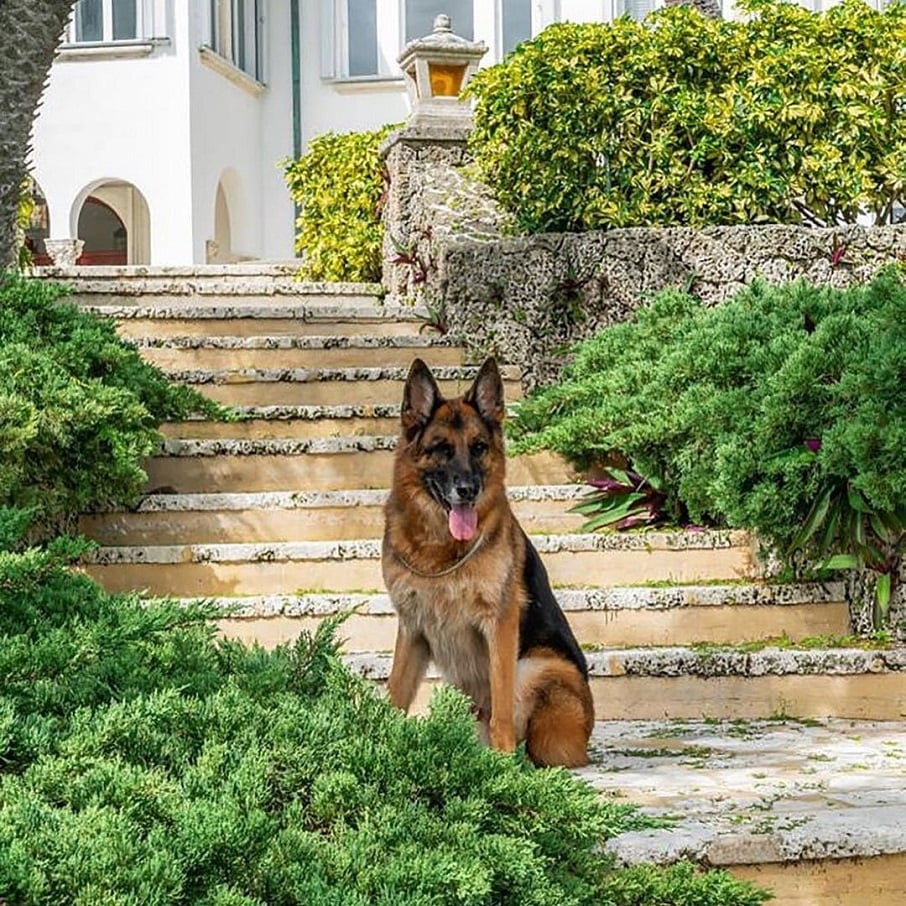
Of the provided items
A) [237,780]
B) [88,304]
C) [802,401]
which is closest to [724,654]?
[802,401]

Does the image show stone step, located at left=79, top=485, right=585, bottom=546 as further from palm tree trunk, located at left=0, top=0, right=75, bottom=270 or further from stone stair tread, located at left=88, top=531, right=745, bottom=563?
palm tree trunk, located at left=0, top=0, right=75, bottom=270

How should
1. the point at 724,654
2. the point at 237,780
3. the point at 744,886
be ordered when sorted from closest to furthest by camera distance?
1. the point at 237,780
2. the point at 744,886
3. the point at 724,654

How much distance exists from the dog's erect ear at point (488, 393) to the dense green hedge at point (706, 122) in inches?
185

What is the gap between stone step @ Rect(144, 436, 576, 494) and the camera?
25.2ft

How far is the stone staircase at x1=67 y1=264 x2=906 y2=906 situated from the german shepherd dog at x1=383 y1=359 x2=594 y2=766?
1.05 feet

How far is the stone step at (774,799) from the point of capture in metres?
4.00

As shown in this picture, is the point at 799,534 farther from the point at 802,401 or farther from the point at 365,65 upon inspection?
the point at 365,65

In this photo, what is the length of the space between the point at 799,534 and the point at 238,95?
14.0 meters

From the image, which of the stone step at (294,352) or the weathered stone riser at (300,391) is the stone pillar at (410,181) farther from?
the weathered stone riser at (300,391)

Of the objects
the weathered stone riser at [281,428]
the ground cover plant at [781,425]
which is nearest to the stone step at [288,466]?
the ground cover plant at [781,425]

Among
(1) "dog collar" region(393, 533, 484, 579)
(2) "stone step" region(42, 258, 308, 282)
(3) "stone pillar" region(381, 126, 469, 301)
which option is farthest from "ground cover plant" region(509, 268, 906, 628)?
(2) "stone step" region(42, 258, 308, 282)

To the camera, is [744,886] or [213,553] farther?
[213,553]

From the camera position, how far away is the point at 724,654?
5941 millimetres

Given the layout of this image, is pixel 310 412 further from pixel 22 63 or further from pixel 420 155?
pixel 420 155
